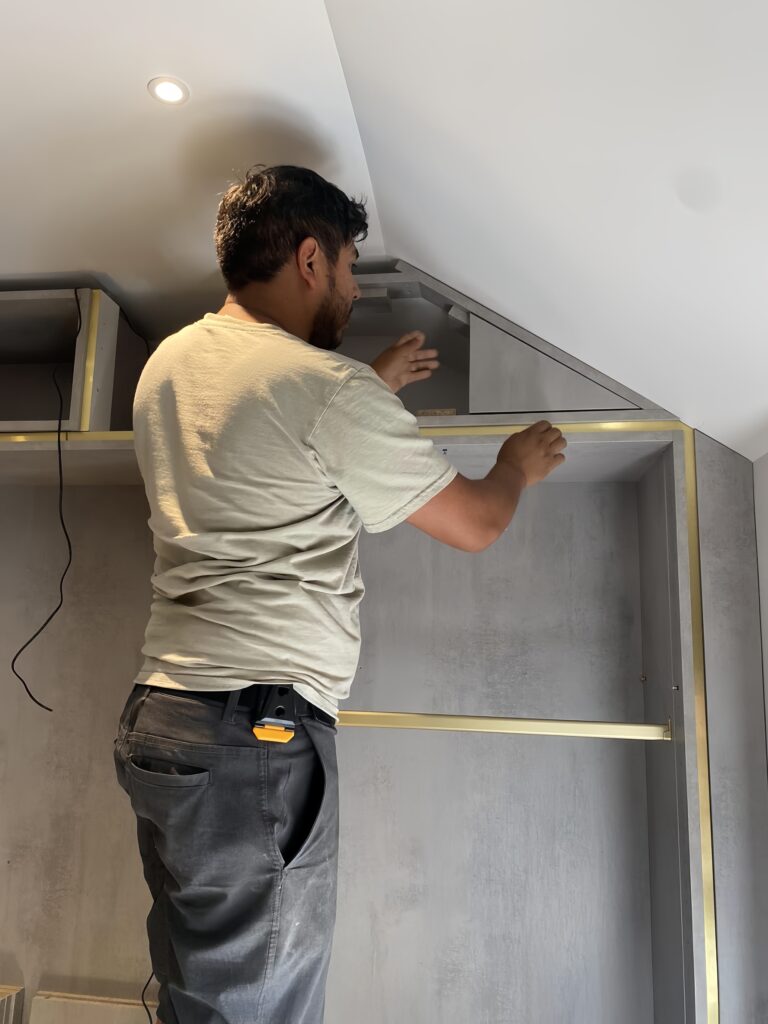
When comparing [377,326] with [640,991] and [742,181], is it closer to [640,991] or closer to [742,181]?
[742,181]

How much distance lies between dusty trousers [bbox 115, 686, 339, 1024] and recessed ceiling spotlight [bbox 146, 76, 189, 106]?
0.87 metres

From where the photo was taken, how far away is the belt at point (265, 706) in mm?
932

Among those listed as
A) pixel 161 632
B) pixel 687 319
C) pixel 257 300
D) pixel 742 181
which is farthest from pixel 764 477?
pixel 161 632

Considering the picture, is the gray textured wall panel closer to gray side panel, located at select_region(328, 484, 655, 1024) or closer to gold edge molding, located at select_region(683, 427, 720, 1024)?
gray side panel, located at select_region(328, 484, 655, 1024)

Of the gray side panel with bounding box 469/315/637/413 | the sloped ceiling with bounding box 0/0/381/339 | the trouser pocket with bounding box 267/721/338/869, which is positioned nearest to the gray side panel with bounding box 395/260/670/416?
the gray side panel with bounding box 469/315/637/413

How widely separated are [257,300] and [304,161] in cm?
40

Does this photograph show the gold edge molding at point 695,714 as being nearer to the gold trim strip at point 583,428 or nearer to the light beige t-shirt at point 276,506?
the gold trim strip at point 583,428

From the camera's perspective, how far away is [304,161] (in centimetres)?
141

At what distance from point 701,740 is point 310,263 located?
1.05 m

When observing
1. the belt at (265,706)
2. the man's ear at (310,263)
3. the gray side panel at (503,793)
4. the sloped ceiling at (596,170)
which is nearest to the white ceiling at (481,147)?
the sloped ceiling at (596,170)

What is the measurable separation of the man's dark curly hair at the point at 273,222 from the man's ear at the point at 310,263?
0.01 meters

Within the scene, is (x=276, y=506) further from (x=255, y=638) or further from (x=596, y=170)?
(x=596, y=170)

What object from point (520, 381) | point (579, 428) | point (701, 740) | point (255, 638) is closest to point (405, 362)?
point (520, 381)

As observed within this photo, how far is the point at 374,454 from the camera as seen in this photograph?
98 cm
